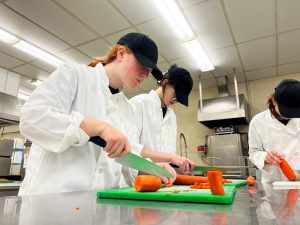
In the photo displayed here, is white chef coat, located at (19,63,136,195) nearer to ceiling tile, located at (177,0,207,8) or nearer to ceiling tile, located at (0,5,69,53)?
ceiling tile, located at (177,0,207,8)

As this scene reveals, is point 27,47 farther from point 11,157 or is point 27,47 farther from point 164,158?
point 164,158

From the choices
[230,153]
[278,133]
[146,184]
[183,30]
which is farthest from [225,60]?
[146,184]

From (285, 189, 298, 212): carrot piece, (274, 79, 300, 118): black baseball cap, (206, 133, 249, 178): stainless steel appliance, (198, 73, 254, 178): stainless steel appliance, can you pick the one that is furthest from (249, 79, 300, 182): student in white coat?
(206, 133, 249, 178): stainless steel appliance

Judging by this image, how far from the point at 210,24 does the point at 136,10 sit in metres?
0.85

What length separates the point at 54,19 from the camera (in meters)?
2.58

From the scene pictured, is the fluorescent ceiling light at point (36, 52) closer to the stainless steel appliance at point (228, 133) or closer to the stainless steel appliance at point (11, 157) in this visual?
the stainless steel appliance at point (11, 157)

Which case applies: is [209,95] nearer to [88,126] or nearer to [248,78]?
[248,78]

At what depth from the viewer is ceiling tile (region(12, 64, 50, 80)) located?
3724 mm

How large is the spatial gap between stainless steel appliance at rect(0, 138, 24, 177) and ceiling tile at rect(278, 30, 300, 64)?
367cm

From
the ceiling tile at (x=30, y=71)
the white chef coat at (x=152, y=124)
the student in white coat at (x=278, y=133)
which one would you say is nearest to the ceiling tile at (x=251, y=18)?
the student in white coat at (x=278, y=133)

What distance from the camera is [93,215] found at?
1.46ft

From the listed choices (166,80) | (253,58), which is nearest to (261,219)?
(166,80)

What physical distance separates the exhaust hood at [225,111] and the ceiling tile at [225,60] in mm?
220

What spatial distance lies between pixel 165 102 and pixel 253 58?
229 cm
